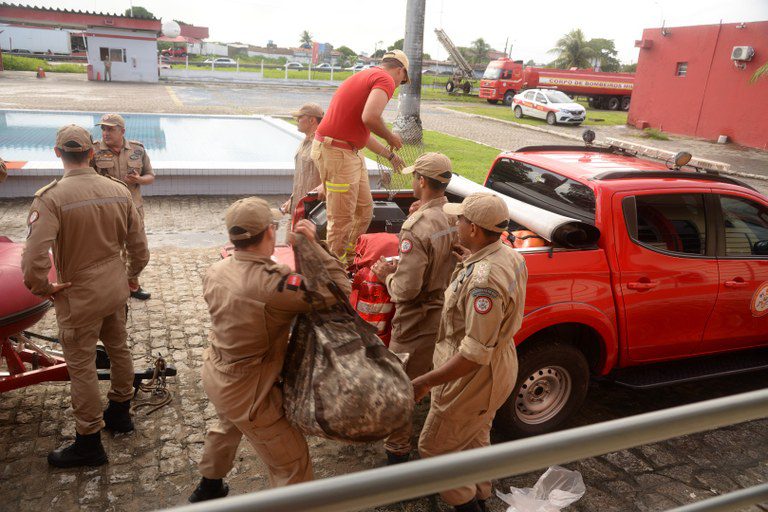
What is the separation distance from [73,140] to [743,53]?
73.0 feet

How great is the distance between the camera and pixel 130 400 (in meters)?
3.94

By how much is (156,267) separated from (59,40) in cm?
5753

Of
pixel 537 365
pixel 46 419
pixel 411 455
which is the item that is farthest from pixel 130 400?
pixel 537 365

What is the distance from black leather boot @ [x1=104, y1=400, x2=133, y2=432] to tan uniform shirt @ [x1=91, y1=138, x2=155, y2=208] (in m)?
2.62

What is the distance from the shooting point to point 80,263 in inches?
133

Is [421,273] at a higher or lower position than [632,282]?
higher

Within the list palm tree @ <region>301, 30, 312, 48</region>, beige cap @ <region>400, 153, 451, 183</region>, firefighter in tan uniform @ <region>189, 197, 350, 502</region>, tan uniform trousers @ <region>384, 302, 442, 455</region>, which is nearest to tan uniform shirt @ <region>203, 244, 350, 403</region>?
firefighter in tan uniform @ <region>189, 197, 350, 502</region>

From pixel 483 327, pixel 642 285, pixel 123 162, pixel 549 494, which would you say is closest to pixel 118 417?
pixel 483 327

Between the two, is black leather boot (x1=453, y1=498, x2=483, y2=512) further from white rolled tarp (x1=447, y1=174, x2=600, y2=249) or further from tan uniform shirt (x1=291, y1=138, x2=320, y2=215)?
tan uniform shirt (x1=291, y1=138, x2=320, y2=215)

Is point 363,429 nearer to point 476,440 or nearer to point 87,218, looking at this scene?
point 476,440

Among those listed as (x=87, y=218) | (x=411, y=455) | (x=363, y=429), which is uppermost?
(x=87, y=218)

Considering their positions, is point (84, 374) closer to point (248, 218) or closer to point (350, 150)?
point (248, 218)

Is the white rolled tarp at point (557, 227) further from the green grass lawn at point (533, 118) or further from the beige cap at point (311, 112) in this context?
the green grass lawn at point (533, 118)

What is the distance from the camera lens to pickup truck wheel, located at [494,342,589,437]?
368 cm
